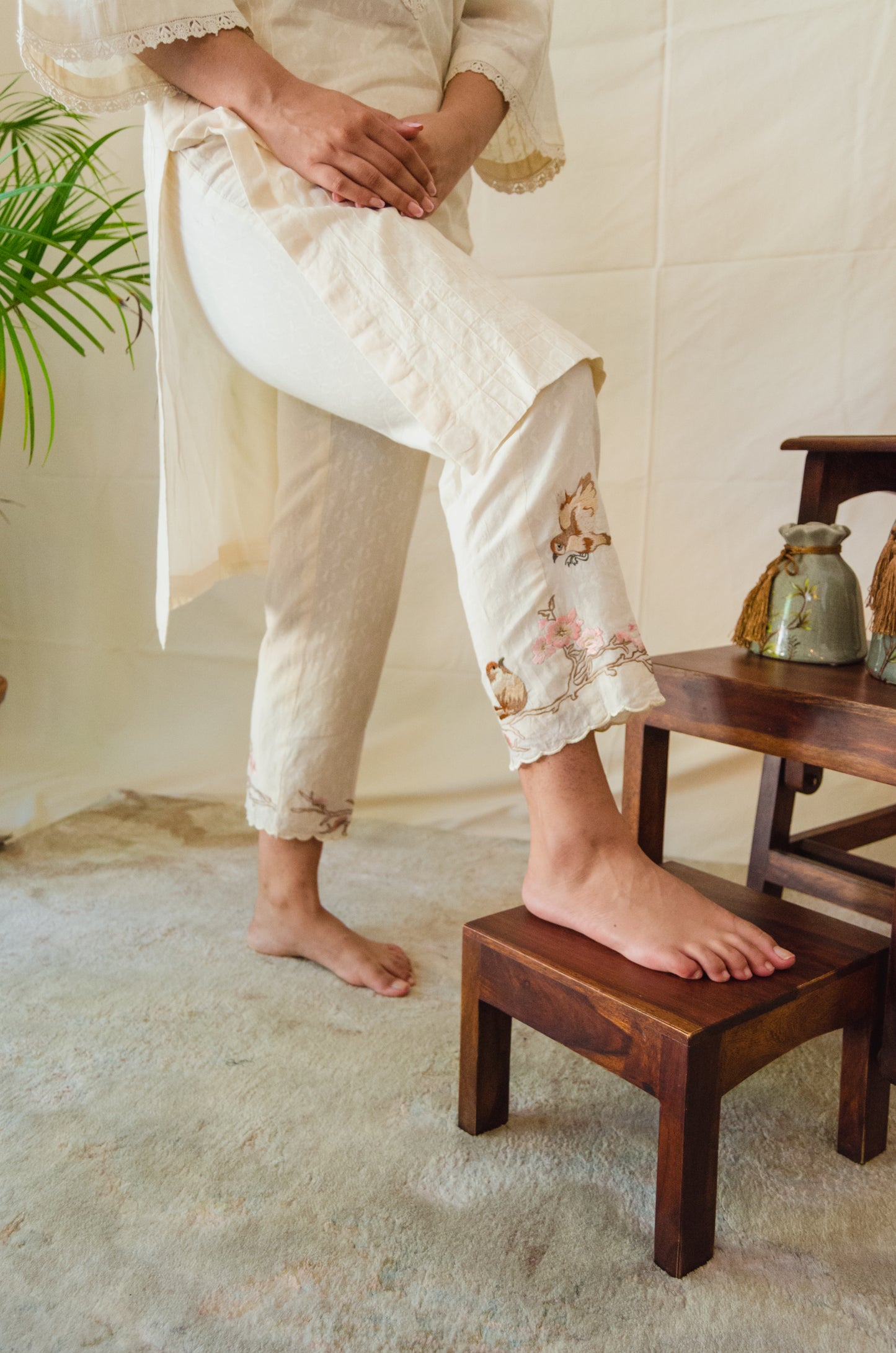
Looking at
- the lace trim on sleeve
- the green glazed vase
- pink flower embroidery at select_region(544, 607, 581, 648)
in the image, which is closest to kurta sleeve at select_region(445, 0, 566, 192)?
the lace trim on sleeve

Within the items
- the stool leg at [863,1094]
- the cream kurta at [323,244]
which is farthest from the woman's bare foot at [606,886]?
the cream kurta at [323,244]

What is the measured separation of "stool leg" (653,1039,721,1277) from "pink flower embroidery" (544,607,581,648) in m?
0.31

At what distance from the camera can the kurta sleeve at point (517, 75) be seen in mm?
1123

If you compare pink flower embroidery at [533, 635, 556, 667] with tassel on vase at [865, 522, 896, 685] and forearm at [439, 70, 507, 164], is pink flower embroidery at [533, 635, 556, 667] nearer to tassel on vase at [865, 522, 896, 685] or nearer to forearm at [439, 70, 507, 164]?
tassel on vase at [865, 522, 896, 685]

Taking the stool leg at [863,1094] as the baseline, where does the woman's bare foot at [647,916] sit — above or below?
above

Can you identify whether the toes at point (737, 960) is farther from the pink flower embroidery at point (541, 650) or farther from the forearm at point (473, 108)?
the forearm at point (473, 108)

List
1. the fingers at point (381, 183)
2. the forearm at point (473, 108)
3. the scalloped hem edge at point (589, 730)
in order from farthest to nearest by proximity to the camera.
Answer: the forearm at point (473, 108), the fingers at point (381, 183), the scalloped hem edge at point (589, 730)

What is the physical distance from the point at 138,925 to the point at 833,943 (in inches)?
34.8

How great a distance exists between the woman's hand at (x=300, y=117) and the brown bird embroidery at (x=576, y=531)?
13.5 inches

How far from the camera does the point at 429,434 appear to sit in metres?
0.87

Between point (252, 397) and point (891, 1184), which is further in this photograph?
point (252, 397)

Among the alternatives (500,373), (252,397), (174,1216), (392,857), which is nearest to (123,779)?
(392,857)

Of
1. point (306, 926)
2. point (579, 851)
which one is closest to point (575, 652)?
point (579, 851)

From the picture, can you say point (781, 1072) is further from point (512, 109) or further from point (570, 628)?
point (512, 109)
